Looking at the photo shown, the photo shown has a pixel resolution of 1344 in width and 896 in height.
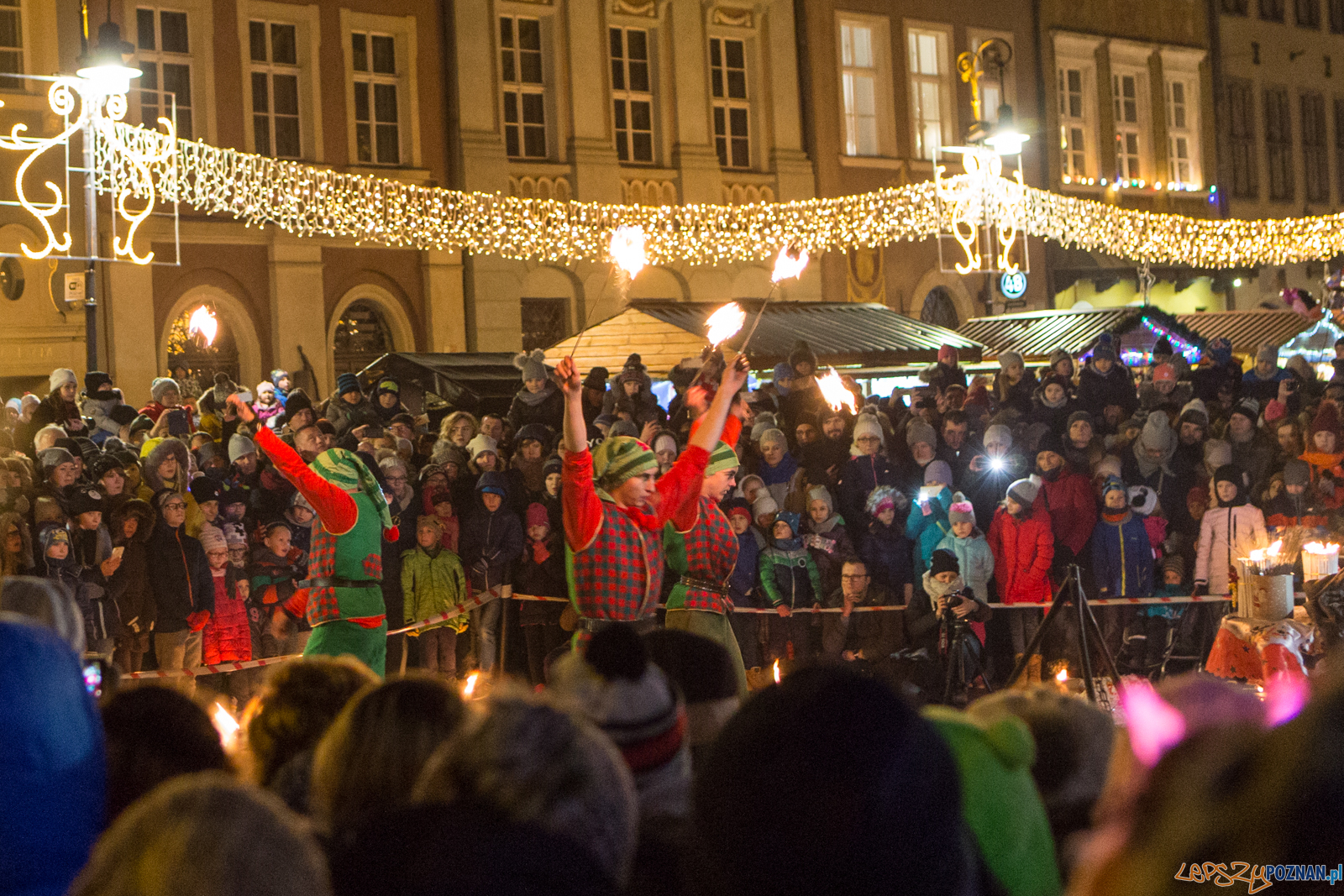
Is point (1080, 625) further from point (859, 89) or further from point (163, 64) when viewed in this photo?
point (859, 89)

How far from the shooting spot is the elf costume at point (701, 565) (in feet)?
22.9

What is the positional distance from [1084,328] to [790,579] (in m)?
12.0

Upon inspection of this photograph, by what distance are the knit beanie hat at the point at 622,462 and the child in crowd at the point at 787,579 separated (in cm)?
442

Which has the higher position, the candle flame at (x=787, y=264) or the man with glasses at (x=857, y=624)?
the candle flame at (x=787, y=264)

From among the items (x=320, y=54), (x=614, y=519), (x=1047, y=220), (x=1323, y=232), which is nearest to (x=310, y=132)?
(x=320, y=54)

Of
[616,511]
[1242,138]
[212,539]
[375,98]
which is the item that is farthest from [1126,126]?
[616,511]

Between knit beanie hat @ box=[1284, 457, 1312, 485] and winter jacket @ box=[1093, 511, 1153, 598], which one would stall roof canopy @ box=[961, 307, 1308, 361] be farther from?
winter jacket @ box=[1093, 511, 1153, 598]

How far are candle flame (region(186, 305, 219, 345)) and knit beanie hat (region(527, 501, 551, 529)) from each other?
35.1 ft

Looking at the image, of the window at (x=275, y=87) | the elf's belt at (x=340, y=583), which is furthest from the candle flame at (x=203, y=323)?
the elf's belt at (x=340, y=583)

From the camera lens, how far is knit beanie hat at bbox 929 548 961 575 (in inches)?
422

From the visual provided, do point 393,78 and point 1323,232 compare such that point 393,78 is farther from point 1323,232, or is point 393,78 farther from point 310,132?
point 1323,232

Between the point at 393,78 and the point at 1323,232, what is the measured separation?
688 inches

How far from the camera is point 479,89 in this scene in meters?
22.5

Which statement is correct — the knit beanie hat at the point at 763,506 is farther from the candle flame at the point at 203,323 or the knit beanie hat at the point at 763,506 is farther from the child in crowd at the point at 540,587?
the candle flame at the point at 203,323
